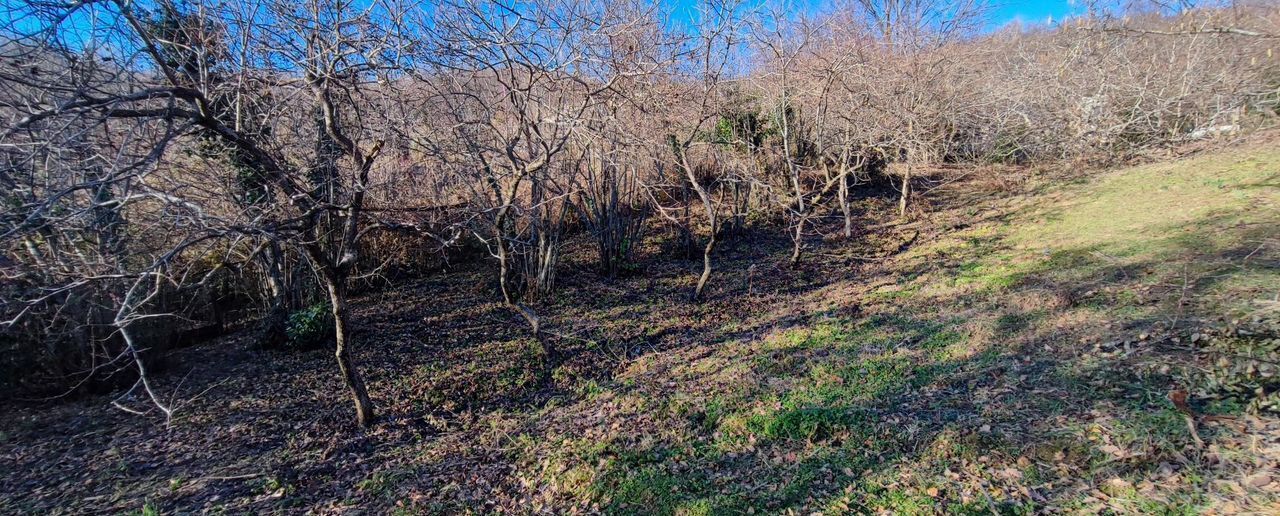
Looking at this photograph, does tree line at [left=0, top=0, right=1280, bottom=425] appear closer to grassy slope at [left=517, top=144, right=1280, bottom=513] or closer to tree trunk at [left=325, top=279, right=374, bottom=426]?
tree trunk at [left=325, top=279, right=374, bottom=426]

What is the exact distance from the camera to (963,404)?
4062 mm

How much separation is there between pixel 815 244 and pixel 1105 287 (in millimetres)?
4496

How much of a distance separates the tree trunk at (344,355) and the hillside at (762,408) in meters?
0.19

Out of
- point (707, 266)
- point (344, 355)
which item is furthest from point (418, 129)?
point (707, 266)

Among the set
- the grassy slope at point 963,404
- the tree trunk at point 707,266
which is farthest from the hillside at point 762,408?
the tree trunk at point 707,266

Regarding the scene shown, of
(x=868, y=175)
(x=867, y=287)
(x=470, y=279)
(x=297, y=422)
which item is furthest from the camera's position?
(x=868, y=175)

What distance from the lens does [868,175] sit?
13.9 metres

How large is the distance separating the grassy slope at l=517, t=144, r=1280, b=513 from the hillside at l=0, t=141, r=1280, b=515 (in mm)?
20

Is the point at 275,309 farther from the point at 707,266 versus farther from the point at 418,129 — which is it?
the point at 707,266

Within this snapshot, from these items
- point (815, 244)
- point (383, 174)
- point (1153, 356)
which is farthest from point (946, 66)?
point (383, 174)

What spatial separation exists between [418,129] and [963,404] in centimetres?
492

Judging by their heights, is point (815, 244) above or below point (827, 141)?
below

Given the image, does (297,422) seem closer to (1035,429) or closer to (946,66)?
(1035,429)

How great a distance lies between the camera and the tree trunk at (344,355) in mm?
4031
